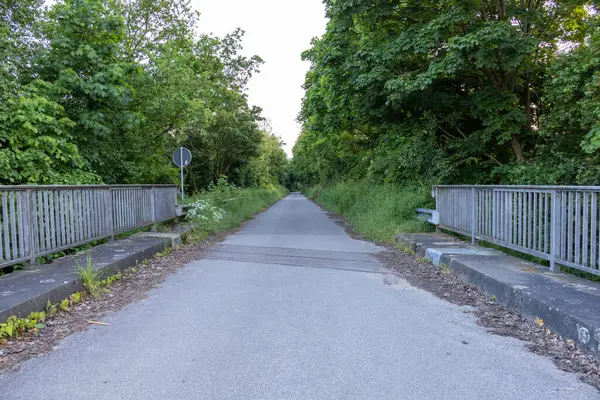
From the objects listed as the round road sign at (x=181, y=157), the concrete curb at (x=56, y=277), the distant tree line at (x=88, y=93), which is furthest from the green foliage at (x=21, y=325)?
the round road sign at (x=181, y=157)

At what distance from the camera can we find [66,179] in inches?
329

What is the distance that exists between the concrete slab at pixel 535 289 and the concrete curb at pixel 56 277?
5.26 m

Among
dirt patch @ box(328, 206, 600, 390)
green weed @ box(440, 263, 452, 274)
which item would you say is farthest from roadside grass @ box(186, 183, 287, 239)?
green weed @ box(440, 263, 452, 274)

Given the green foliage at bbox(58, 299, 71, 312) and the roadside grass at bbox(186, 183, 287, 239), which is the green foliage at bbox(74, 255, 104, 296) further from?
the roadside grass at bbox(186, 183, 287, 239)

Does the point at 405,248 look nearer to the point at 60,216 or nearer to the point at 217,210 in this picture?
the point at 60,216

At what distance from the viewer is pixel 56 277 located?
511 cm

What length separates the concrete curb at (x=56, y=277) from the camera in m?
4.11

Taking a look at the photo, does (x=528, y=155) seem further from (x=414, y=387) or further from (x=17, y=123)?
(x=17, y=123)

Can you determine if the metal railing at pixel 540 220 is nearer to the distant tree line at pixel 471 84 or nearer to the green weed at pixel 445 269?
the green weed at pixel 445 269

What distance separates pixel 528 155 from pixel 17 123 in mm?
12916

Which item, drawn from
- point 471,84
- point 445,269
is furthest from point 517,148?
point 445,269

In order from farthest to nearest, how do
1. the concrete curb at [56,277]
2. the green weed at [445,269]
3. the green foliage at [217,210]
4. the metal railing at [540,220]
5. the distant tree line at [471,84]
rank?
the green foliage at [217,210] → the distant tree line at [471,84] → the green weed at [445,269] → the metal railing at [540,220] → the concrete curb at [56,277]

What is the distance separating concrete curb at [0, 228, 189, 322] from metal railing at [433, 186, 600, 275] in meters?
6.21

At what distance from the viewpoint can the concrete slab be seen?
3.53 metres
